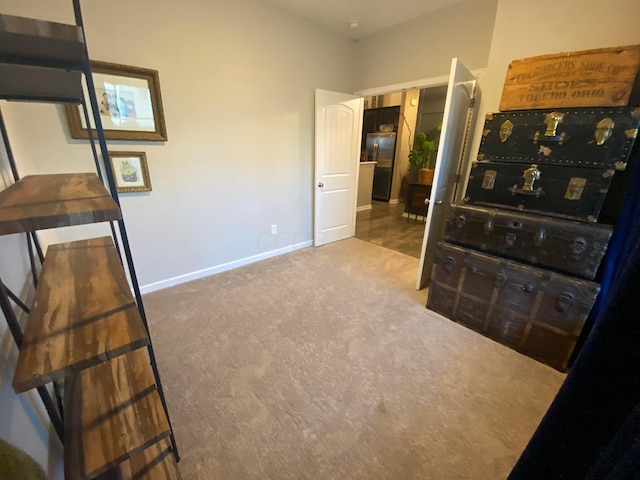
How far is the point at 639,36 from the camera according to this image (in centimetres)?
156

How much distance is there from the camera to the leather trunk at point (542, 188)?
1.52 m

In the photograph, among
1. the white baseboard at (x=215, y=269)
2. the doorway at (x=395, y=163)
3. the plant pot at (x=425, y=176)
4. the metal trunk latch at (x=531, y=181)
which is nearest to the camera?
the metal trunk latch at (x=531, y=181)

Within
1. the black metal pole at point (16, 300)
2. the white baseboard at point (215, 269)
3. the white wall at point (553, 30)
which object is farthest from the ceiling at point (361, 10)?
the black metal pole at point (16, 300)

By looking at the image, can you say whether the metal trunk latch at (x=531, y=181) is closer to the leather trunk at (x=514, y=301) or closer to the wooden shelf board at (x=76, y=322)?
the leather trunk at (x=514, y=301)

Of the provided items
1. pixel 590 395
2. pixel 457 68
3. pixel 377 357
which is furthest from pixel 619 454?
pixel 457 68

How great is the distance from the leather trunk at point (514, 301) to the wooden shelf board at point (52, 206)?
2092mm

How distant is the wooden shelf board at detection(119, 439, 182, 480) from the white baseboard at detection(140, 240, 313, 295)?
179 cm

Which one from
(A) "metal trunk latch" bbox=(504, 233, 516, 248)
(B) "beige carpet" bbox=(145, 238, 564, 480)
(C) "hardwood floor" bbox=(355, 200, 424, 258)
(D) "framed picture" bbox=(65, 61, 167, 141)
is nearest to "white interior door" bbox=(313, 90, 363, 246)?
(C) "hardwood floor" bbox=(355, 200, 424, 258)

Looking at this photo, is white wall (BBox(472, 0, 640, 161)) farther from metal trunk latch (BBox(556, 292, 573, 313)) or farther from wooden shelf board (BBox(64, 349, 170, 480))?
wooden shelf board (BBox(64, 349, 170, 480))

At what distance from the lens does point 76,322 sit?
0.69 metres

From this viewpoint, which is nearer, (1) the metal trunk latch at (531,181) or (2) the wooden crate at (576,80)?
(2) the wooden crate at (576,80)

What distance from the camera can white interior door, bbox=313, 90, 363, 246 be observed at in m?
3.32

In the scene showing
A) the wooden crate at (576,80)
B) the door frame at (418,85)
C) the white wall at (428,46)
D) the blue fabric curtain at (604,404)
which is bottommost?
the blue fabric curtain at (604,404)

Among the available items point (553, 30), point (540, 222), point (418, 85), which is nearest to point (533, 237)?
point (540, 222)
